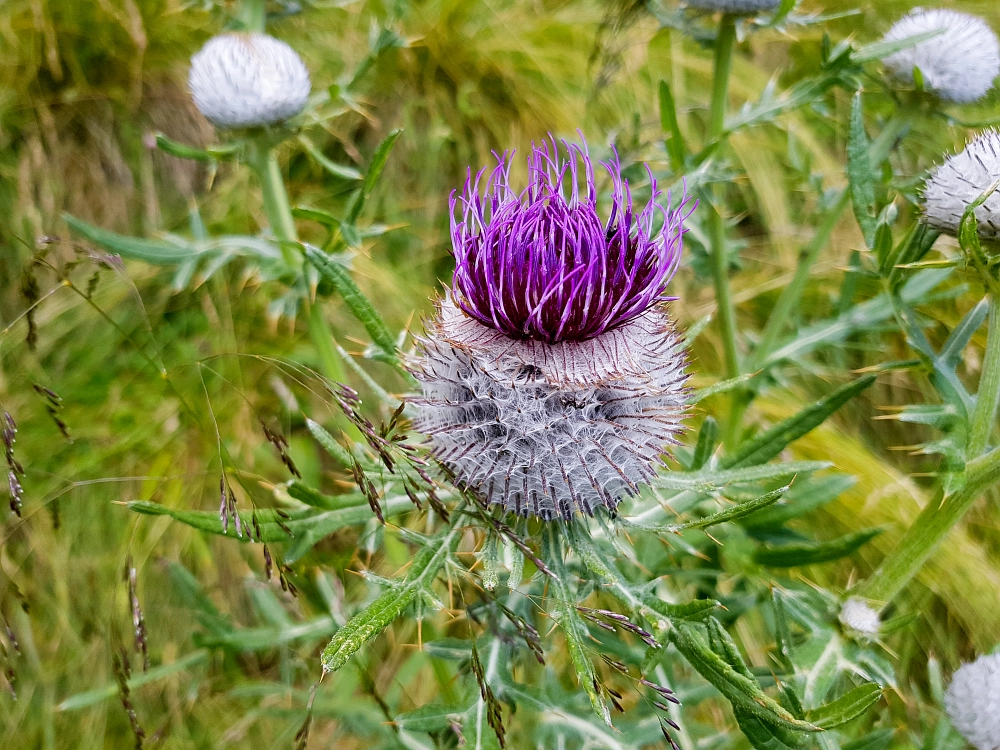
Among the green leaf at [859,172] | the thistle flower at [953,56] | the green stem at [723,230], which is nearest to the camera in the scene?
the green leaf at [859,172]

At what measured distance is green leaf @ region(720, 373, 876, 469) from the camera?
192cm

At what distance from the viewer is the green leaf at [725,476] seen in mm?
1853

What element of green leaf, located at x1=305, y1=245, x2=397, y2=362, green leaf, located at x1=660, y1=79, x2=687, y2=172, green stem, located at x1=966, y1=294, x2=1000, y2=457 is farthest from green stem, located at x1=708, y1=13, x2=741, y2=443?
green leaf, located at x1=305, y1=245, x2=397, y2=362

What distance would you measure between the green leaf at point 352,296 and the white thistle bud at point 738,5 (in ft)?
5.83

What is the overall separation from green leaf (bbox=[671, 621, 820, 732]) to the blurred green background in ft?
4.77

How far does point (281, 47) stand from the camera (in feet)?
9.04

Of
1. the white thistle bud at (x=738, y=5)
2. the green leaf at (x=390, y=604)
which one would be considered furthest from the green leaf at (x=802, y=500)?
the white thistle bud at (x=738, y=5)

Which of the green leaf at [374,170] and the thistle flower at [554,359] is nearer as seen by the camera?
the thistle flower at [554,359]

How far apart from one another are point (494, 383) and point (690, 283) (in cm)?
372

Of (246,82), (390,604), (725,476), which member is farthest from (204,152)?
(725,476)

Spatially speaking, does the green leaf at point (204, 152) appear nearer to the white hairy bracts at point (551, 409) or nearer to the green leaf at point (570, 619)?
the white hairy bracts at point (551, 409)

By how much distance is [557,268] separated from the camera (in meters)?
1.69

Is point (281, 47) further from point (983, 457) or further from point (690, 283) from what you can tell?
point (690, 283)

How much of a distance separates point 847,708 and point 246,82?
2647mm
